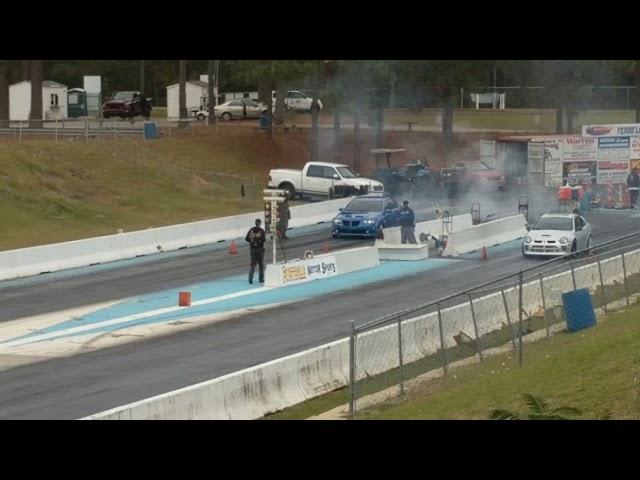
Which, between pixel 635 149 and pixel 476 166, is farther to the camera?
pixel 476 166

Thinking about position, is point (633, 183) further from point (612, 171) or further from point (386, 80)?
point (386, 80)

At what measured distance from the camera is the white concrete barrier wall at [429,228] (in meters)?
39.2

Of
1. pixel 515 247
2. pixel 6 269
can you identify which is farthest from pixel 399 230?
pixel 6 269

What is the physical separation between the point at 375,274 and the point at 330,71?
3066cm

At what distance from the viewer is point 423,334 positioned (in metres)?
22.2

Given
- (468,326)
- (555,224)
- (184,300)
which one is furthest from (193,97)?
(468,326)

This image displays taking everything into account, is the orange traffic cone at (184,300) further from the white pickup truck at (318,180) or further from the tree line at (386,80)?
the tree line at (386,80)

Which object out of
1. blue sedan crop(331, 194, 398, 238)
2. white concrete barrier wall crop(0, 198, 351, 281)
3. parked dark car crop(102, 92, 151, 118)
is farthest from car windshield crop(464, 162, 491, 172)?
parked dark car crop(102, 92, 151, 118)

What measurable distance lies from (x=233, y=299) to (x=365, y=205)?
542 inches

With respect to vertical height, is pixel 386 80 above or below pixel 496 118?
above

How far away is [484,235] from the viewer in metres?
40.9

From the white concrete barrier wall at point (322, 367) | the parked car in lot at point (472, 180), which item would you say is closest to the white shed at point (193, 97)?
the parked car in lot at point (472, 180)

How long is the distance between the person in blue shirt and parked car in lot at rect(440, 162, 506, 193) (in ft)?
58.2
